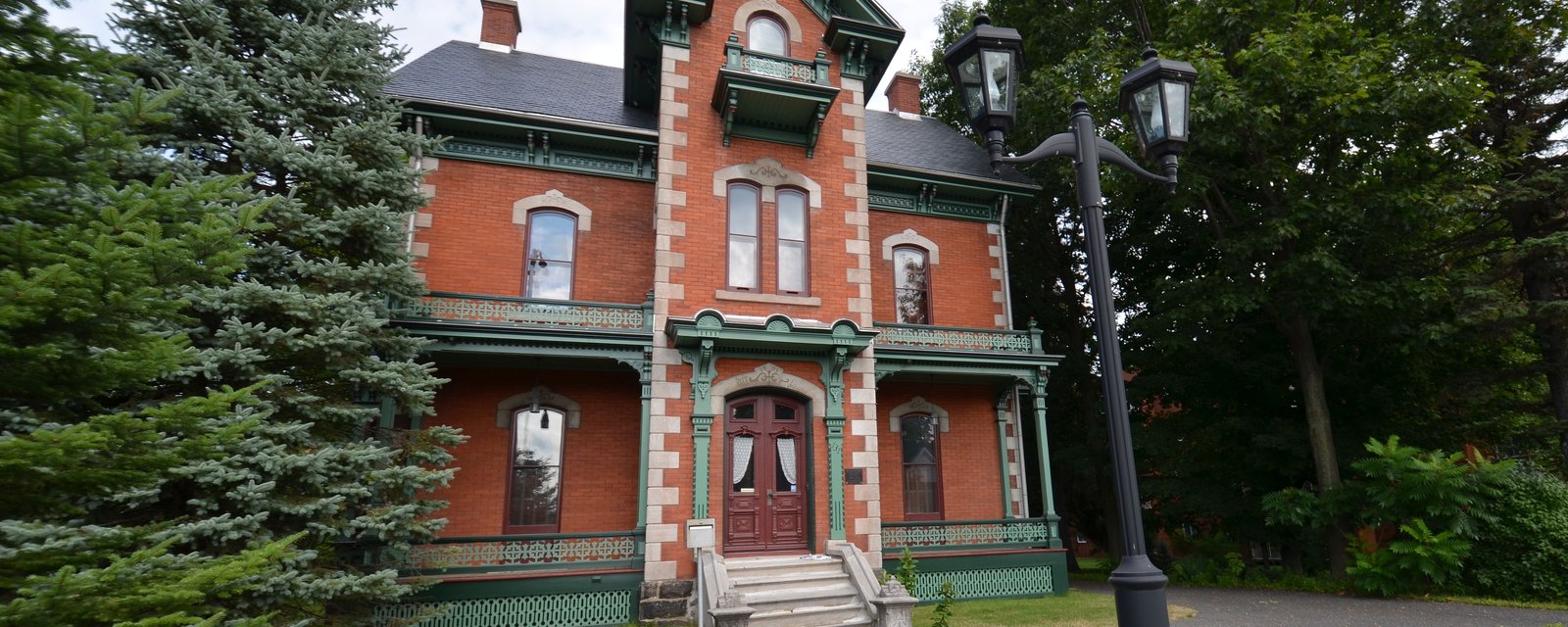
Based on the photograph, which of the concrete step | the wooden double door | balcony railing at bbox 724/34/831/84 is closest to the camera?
the concrete step

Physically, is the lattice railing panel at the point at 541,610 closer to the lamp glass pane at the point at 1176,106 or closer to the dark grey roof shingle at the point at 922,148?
the lamp glass pane at the point at 1176,106

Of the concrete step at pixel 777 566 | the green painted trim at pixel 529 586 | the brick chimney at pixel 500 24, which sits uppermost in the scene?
the brick chimney at pixel 500 24

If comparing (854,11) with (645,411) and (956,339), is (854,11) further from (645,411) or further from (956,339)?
(645,411)

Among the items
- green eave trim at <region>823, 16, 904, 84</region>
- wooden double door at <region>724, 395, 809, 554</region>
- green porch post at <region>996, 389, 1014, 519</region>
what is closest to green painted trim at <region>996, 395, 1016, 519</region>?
green porch post at <region>996, 389, 1014, 519</region>

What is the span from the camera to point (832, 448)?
41.1ft

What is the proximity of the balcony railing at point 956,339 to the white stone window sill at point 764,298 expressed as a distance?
1.58m

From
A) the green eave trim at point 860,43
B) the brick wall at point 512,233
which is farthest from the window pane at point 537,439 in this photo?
the green eave trim at point 860,43

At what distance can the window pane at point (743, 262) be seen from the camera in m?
13.1

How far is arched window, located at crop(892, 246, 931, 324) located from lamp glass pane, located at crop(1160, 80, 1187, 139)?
1018cm

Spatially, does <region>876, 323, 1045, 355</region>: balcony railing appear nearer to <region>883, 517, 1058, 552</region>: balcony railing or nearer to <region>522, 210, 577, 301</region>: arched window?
→ <region>883, 517, 1058, 552</region>: balcony railing

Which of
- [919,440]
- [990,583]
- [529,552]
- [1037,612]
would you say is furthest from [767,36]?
[1037,612]

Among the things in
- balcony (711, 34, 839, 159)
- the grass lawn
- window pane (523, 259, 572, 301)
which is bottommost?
the grass lawn

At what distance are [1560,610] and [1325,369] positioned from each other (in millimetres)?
7199

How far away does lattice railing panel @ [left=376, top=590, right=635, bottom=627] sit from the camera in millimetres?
10656
